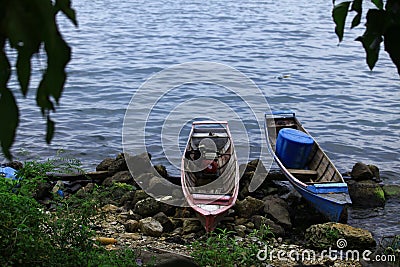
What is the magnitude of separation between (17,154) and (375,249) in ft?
24.5

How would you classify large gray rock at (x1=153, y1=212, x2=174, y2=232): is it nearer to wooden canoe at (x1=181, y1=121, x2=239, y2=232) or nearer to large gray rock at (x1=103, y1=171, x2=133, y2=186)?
wooden canoe at (x1=181, y1=121, x2=239, y2=232)

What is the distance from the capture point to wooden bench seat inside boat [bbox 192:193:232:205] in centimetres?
816

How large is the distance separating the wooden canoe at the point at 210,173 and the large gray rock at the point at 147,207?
481mm

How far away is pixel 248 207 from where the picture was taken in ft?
27.7

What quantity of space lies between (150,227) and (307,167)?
3.67 m

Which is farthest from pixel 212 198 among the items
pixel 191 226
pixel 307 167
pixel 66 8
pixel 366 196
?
pixel 66 8

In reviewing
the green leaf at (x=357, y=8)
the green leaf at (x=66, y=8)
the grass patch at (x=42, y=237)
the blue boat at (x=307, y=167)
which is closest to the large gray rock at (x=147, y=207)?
the blue boat at (x=307, y=167)

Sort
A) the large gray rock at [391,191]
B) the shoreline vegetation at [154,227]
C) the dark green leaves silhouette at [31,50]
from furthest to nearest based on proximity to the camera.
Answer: the large gray rock at [391,191]
the shoreline vegetation at [154,227]
the dark green leaves silhouette at [31,50]

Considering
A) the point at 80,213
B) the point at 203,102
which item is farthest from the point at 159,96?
the point at 80,213

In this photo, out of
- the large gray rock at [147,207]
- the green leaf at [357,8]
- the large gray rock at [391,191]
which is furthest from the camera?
the large gray rock at [391,191]

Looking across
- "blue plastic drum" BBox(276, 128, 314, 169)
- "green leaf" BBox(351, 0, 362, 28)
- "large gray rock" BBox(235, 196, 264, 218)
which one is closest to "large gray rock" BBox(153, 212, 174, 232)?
"large gray rock" BBox(235, 196, 264, 218)

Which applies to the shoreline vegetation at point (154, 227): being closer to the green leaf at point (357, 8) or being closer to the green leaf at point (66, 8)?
the green leaf at point (357, 8)

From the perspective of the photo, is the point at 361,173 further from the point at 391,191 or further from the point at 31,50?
the point at 31,50

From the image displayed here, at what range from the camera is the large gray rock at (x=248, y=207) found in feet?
27.7
